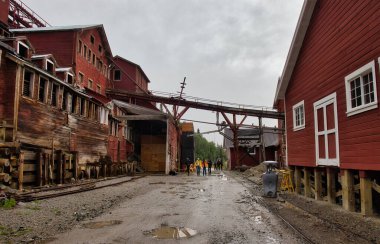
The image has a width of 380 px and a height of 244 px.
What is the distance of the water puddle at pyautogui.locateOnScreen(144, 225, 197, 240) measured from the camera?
272 inches

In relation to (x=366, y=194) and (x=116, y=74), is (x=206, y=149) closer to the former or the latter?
(x=116, y=74)

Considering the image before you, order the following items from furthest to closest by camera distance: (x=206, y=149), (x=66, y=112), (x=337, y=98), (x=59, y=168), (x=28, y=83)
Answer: (x=206, y=149)
(x=66, y=112)
(x=59, y=168)
(x=28, y=83)
(x=337, y=98)

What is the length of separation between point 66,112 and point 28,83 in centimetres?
425

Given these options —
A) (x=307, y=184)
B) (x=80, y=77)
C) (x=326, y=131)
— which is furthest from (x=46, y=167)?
(x=80, y=77)

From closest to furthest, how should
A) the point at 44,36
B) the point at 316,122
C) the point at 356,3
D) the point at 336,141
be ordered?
the point at 356,3 < the point at 336,141 < the point at 316,122 < the point at 44,36

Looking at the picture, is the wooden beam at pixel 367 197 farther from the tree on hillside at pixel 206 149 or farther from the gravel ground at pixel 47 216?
the tree on hillside at pixel 206 149

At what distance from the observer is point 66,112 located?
21141 millimetres

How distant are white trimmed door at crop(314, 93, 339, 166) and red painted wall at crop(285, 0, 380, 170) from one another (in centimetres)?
29

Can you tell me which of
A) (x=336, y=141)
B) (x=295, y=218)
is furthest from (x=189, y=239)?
(x=336, y=141)

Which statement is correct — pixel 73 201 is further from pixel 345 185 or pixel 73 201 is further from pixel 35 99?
pixel 345 185

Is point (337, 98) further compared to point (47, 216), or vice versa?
point (337, 98)

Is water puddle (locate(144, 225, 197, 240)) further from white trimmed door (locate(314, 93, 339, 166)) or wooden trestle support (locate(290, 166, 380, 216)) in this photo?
white trimmed door (locate(314, 93, 339, 166))

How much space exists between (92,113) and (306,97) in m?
16.5

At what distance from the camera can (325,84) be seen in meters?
12.6
